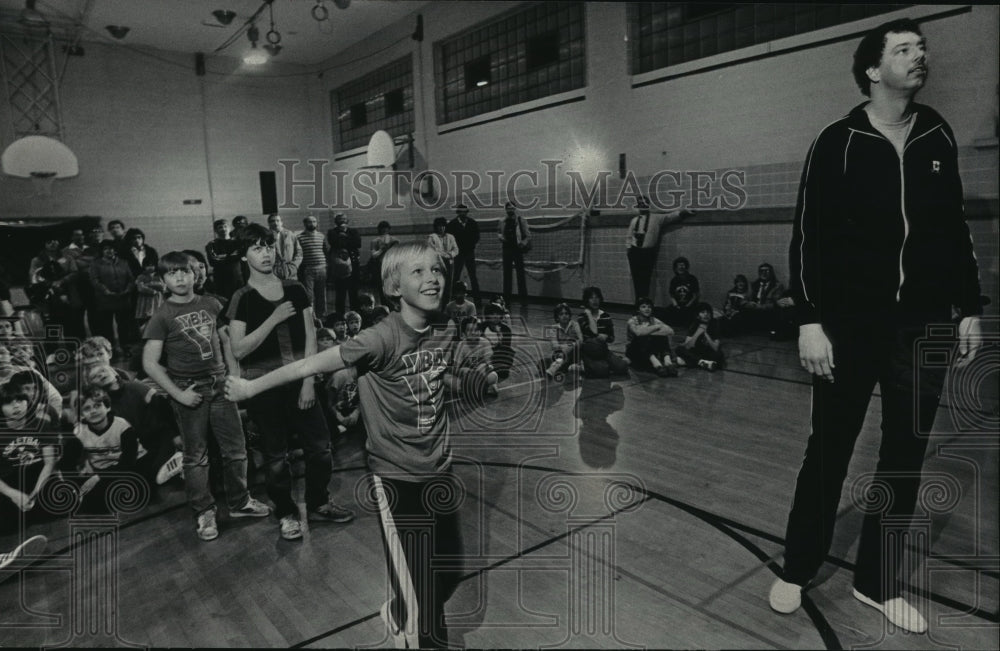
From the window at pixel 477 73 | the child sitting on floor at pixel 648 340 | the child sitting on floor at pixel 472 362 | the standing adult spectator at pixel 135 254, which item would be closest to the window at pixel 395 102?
the window at pixel 477 73

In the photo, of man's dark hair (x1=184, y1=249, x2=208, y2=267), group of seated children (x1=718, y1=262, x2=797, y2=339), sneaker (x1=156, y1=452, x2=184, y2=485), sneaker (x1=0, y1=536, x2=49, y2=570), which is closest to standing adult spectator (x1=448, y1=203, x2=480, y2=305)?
group of seated children (x1=718, y1=262, x2=797, y2=339)

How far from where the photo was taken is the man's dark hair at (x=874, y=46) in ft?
6.40

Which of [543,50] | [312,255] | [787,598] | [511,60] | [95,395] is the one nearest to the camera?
[787,598]

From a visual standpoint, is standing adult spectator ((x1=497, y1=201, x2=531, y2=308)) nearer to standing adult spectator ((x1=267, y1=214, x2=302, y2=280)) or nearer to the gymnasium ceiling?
standing adult spectator ((x1=267, y1=214, x2=302, y2=280))

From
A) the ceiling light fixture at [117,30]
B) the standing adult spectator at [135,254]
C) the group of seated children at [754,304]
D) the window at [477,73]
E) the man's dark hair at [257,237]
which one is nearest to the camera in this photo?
the man's dark hair at [257,237]

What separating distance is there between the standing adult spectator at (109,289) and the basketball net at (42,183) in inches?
250

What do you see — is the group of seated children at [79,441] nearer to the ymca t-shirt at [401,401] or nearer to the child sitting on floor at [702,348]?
the ymca t-shirt at [401,401]

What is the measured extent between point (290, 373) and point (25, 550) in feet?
7.58

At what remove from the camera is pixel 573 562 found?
2.79 meters

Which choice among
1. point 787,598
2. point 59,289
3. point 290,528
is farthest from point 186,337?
point 59,289

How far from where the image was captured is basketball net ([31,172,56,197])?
41.6ft

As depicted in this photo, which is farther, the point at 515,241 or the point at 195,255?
the point at 515,241

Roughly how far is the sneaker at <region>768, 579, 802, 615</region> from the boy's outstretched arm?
71.2 inches

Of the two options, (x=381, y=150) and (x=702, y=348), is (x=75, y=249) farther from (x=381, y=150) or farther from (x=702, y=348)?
(x=702, y=348)
